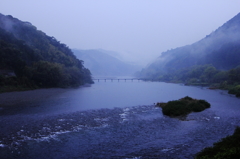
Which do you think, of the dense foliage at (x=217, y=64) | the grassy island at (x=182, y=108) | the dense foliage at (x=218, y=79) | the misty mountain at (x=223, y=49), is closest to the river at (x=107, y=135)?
the grassy island at (x=182, y=108)

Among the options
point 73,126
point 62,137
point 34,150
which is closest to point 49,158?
point 34,150

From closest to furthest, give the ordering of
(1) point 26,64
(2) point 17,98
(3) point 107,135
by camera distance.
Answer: (3) point 107,135, (2) point 17,98, (1) point 26,64

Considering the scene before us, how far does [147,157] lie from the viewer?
14.8 m

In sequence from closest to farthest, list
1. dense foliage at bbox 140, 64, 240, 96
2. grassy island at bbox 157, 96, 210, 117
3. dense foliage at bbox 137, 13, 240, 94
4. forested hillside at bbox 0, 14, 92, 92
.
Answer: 1. grassy island at bbox 157, 96, 210, 117
2. forested hillside at bbox 0, 14, 92, 92
3. dense foliage at bbox 140, 64, 240, 96
4. dense foliage at bbox 137, 13, 240, 94

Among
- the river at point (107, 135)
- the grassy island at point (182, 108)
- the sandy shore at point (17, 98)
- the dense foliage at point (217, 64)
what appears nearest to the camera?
the river at point (107, 135)

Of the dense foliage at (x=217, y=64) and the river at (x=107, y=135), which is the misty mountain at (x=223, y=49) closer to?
the dense foliage at (x=217, y=64)

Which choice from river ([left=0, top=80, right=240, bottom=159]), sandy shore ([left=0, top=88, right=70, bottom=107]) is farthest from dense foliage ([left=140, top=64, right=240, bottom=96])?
sandy shore ([left=0, top=88, right=70, bottom=107])

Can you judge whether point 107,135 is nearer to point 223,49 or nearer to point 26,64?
point 26,64

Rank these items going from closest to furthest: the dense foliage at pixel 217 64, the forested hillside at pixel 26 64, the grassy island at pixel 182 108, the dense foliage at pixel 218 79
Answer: the grassy island at pixel 182 108 < the forested hillside at pixel 26 64 < the dense foliage at pixel 218 79 < the dense foliage at pixel 217 64

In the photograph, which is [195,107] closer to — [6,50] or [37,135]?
[37,135]

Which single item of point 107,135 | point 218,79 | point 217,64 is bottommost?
point 107,135

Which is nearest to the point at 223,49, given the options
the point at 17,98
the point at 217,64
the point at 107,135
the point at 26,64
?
the point at 217,64

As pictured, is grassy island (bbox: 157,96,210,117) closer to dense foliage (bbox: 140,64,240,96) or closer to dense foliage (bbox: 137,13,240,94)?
dense foliage (bbox: 140,64,240,96)

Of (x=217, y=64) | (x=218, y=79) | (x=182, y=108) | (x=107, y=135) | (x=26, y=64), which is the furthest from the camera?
(x=217, y=64)
